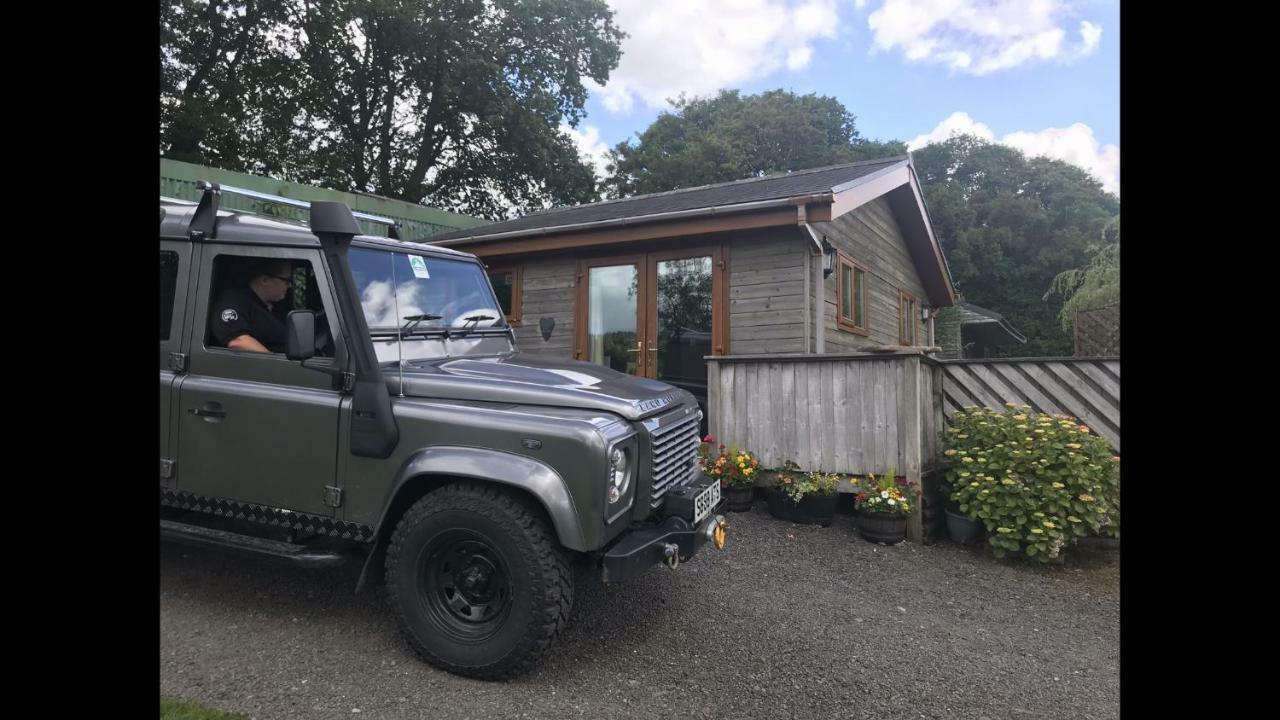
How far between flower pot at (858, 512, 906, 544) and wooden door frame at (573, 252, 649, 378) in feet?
12.0

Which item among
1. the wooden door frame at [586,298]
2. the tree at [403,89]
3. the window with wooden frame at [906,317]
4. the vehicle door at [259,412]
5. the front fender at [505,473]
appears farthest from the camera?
the tree at [403,89]

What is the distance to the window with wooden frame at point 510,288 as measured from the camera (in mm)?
9008

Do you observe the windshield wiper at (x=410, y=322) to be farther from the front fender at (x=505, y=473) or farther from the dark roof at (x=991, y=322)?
the dark roof at (x=991, y=322)

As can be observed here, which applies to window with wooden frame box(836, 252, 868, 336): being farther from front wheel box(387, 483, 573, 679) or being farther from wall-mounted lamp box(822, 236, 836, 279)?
front wheel box(387, 483, 573, 679)

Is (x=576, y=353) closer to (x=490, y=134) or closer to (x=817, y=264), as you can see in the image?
(x=817, y=264)

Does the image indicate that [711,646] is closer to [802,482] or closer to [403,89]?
[802,482]

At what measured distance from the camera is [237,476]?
3104 millimetres

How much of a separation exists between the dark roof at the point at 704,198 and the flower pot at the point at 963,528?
3451 mm

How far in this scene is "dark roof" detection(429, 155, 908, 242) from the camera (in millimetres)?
7477

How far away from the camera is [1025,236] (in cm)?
3375

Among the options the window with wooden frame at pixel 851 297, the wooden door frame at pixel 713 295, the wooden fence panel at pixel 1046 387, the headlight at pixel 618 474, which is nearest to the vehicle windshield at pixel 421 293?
the headlight at pixel 618 474
